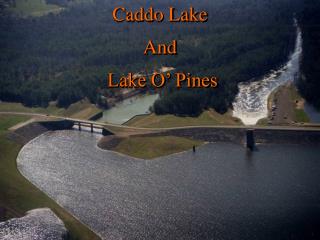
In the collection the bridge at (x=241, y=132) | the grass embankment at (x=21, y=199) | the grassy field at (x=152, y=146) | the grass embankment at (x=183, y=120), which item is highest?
the grass embankment at (x=183, y=120)

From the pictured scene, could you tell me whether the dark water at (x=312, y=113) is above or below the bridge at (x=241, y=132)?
above

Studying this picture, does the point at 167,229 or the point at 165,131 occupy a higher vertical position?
the point at 165,131

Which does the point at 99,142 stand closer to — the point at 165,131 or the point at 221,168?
the point at 165,131

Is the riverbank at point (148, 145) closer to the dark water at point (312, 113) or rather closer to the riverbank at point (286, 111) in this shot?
the riverbank at point (286, 111)

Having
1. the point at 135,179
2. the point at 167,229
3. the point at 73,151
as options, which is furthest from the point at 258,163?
the point at 73,151

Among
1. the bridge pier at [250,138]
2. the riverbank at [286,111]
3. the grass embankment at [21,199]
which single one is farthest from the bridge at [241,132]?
the grass embankment at [21,199]

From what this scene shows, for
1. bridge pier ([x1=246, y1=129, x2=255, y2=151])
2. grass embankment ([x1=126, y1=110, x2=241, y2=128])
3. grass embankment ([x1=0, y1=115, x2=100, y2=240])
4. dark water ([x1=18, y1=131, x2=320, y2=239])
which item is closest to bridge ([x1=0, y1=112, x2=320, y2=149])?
bridge pier ([x1=246, y1=129, x2=255, y2=151])

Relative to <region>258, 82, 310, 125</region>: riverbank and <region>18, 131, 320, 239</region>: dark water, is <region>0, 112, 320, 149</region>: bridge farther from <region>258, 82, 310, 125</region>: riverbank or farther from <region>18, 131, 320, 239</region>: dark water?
<region>258, 82, 310, 125</region>: riverbank
